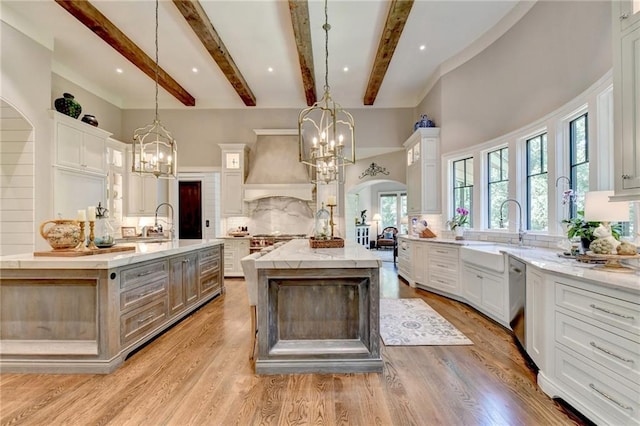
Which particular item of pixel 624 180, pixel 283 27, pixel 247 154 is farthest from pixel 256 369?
pixel 247 154

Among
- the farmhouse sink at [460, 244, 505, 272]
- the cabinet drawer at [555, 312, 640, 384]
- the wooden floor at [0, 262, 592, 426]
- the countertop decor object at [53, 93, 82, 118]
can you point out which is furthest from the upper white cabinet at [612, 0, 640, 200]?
the countertop decor object at [53, 93, 82, 118]

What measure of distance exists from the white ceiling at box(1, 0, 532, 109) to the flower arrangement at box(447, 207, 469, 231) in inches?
99.5

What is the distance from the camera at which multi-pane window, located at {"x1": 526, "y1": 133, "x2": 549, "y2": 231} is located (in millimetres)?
3688

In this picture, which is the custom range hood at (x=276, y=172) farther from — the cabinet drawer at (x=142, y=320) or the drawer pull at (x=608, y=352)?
the drawer pull at (x=608, y=352)

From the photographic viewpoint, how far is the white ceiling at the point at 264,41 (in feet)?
12.1

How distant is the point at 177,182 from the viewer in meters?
6.83

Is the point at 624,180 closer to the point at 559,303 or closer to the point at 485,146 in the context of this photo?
the point at 559,303

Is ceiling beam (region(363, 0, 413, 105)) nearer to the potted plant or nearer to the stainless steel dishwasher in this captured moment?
the potted plant

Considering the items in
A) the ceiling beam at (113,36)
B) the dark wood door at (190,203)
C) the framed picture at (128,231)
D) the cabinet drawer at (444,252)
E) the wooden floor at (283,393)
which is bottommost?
the wooden floor at (283,393)

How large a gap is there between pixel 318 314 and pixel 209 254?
250 cm

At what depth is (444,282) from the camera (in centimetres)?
457

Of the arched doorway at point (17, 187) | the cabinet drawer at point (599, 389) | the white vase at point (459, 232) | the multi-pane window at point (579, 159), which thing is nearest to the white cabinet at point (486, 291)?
the white vase at point (459, 232)

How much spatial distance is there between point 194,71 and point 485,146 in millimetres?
5082

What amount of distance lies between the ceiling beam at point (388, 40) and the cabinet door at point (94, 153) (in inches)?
189
